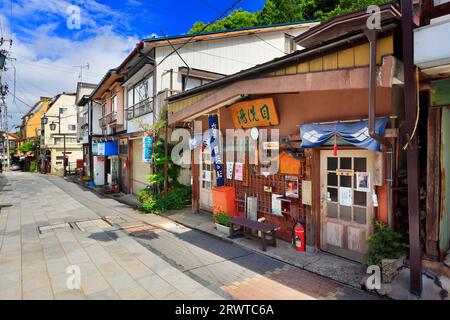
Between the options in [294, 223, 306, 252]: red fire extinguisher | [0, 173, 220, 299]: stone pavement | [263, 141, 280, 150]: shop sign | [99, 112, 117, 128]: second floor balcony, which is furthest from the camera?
[99, 112, 117, 128]: second floor balcony

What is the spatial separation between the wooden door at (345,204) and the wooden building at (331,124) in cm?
2

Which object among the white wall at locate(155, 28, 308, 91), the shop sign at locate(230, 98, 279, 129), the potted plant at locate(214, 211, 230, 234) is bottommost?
the potted plant at locate(214, 211, 230, 234)

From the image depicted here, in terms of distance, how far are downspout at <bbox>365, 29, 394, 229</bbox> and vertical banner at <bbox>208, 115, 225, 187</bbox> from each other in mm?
5583

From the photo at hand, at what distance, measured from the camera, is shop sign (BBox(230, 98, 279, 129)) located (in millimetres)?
7980

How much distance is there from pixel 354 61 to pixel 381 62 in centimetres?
48

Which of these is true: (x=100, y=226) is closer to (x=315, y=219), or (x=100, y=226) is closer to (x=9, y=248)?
(x=9, y=248)

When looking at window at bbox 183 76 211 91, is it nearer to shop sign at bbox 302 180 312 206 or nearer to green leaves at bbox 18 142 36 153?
shop sign at bbox 302 180 312 206

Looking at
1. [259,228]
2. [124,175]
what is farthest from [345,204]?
[124,175]

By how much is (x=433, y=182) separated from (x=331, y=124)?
7.77 ft

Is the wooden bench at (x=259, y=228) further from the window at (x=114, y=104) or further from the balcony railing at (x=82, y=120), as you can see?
the balcony railing at (x=82, y=120)

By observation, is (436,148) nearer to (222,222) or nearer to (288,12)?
(222,222)

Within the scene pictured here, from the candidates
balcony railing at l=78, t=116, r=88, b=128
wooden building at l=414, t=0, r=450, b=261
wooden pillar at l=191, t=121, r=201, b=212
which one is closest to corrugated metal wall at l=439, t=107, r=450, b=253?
wooden building at l=414, t=0, r=450, b=261

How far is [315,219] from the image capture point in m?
7.06
